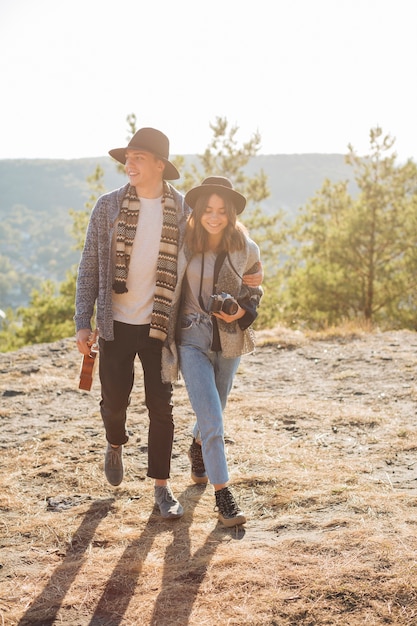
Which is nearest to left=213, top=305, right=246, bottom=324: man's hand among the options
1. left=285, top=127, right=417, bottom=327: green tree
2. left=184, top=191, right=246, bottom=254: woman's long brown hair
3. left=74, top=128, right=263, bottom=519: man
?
left=74, top=128, right=263, bottom=519: man

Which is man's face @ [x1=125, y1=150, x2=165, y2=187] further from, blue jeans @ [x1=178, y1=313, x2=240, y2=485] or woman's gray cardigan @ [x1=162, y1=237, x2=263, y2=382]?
blue jeans @ [x1=178, y1=313, x2=240, y2=485]

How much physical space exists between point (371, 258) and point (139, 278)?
18.2 metres

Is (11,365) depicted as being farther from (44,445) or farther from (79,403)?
(44,445)

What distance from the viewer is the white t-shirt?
11.5ft

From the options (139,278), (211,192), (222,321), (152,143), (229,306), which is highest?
(152,143)

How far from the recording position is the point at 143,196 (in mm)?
3570

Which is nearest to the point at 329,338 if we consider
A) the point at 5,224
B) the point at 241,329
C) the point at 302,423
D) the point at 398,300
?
the point at 302,423

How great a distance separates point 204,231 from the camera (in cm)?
351

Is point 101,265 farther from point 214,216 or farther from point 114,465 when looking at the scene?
point 114,465

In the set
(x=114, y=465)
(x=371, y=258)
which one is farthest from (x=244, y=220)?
(x=114, y=465)

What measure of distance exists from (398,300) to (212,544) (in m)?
19.7

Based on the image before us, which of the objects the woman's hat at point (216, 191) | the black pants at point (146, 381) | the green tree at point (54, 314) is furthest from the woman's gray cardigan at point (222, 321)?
the green tree at point (54, 314)

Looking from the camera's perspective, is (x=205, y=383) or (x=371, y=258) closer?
(x=205, y=383)

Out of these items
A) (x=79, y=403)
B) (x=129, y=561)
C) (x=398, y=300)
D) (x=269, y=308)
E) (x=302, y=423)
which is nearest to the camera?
(x=129, y=561)
